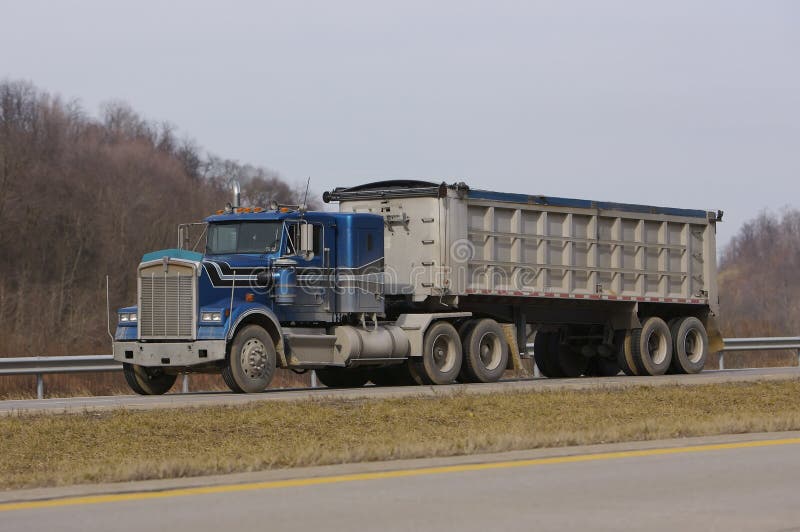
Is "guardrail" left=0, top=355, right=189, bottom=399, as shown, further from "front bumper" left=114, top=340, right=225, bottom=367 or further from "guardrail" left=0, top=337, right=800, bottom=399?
"front bumper" left=114, top=340, right=225, bottom=367

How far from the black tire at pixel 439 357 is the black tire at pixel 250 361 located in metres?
3.44

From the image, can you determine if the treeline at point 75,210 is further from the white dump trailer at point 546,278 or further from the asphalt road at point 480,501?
the asphalt road at point 480,501

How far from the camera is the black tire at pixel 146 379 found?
2256cm

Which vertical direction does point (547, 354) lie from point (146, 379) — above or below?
above

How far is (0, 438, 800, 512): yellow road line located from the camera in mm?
9406

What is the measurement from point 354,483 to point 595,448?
3.34 metres

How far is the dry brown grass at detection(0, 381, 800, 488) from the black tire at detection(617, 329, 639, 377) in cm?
858

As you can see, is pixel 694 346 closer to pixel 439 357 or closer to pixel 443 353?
pixel 443 353

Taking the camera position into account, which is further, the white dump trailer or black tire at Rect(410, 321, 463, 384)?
the white dump trailer

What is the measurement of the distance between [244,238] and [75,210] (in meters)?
51.8

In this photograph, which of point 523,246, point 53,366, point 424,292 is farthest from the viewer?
point 523,246

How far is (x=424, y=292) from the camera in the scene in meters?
24.9

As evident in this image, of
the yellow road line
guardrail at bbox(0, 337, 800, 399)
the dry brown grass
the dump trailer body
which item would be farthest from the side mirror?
the yellow road line

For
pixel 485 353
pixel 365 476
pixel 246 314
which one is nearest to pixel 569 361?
pixel 485 353
